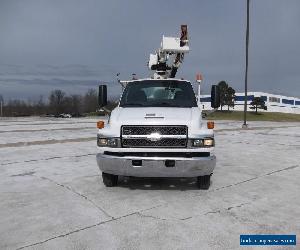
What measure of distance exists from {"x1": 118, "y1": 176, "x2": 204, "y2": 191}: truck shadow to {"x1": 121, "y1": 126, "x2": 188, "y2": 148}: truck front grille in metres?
1.12

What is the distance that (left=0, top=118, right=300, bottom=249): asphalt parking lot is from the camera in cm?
402

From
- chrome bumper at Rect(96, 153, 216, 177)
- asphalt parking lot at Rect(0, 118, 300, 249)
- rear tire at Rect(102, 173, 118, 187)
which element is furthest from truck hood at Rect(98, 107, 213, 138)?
asphalt parking lot at Rect(0, 118, 300, 249)

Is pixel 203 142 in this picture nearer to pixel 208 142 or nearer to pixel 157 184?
pixel 208 142

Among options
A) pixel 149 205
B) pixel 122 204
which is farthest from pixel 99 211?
pixel 149 205

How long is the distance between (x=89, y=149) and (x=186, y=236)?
8.52 metres

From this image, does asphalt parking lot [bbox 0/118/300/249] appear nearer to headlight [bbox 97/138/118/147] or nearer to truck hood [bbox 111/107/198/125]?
headlight [bbox 97/138/118/147]

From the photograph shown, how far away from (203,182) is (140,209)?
1591 millimetres

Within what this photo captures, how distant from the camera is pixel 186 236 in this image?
13.5 ft

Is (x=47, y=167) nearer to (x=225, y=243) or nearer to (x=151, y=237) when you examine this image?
(x=151, y=237)

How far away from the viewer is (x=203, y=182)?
6.20 metres

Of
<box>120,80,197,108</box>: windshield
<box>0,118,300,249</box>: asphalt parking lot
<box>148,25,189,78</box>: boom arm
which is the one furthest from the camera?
<box>148,25,189,78</box>: boom arm

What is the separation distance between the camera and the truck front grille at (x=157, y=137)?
5.59 meters

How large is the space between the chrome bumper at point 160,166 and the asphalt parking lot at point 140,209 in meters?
0.45

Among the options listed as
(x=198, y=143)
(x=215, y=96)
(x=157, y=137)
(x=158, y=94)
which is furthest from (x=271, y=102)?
(x=157, y=137)
